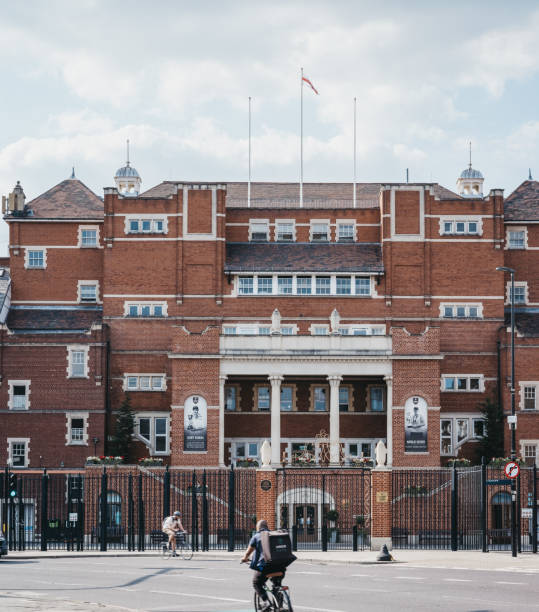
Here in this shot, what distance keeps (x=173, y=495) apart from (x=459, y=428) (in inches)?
749

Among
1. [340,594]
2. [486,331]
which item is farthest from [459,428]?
[340,594]

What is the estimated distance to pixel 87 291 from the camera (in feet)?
254

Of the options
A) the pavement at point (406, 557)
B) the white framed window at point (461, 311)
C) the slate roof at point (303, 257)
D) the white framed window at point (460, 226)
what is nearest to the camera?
the pavement at point (406, 557)

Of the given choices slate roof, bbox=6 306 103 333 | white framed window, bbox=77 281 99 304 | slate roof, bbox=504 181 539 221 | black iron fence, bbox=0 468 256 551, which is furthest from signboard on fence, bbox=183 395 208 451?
slate roof, bbox=504 181 539 221

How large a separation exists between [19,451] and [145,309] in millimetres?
11439

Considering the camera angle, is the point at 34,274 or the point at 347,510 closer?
the point at 347,510

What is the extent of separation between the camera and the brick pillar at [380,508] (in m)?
48.5

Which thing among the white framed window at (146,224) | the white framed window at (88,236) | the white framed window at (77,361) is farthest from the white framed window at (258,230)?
the white framed window at (77,361)

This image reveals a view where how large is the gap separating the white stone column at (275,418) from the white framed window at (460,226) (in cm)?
1470

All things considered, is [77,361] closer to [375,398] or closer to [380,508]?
[375,398]

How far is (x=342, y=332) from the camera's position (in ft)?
244

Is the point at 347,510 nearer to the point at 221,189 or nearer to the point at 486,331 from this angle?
the point at 486,331

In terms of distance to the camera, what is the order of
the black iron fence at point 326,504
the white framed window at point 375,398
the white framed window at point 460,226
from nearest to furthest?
the black iron fence at point 326,504, the white framed window at point 375,398, the white framed window at point 460,226

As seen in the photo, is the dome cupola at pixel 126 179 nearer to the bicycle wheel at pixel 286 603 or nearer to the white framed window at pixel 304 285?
the white framed window at pixel 304 285
